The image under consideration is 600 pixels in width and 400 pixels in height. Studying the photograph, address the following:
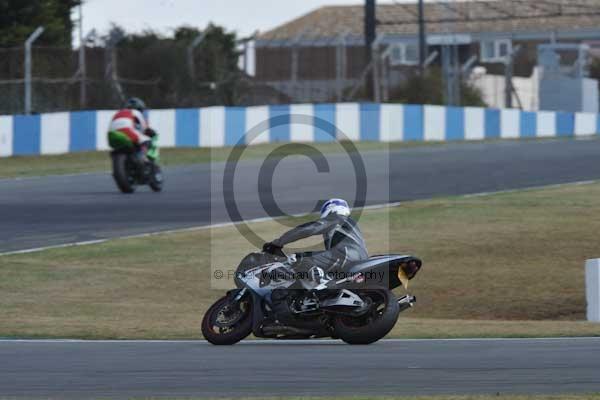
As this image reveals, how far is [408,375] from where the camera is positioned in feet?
26.9

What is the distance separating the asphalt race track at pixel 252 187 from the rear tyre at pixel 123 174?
207 mm

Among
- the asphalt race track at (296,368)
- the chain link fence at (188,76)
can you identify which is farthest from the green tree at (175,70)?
the asphalt race track at (296,368)

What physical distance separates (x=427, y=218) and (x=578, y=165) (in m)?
10.1

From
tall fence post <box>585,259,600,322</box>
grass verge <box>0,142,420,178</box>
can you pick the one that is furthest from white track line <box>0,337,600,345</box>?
grass verge <box>0,142,420,178</box>

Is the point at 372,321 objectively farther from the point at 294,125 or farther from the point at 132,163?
the point at 294,125

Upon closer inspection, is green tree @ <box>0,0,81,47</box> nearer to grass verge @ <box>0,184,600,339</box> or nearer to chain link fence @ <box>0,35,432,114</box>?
chain link fence @ <box>0,35,432,114</box>

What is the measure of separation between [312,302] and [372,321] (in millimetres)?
485

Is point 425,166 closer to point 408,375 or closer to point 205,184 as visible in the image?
point 205,184

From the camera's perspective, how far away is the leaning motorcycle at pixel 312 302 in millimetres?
9680

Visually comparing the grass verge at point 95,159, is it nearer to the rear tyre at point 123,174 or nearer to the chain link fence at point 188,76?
the chain link fence at point 188,76

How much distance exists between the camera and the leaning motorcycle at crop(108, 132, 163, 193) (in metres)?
21.2

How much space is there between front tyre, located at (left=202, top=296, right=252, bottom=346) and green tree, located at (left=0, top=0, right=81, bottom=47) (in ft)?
86.4

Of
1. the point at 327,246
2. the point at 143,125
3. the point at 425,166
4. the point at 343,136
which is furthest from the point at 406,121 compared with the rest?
the point at 327,246

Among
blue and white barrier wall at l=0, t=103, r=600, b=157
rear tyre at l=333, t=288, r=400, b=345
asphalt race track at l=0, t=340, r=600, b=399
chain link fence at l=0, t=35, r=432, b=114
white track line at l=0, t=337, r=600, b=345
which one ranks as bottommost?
white track line at l=0, t=337, r=600, b=345
